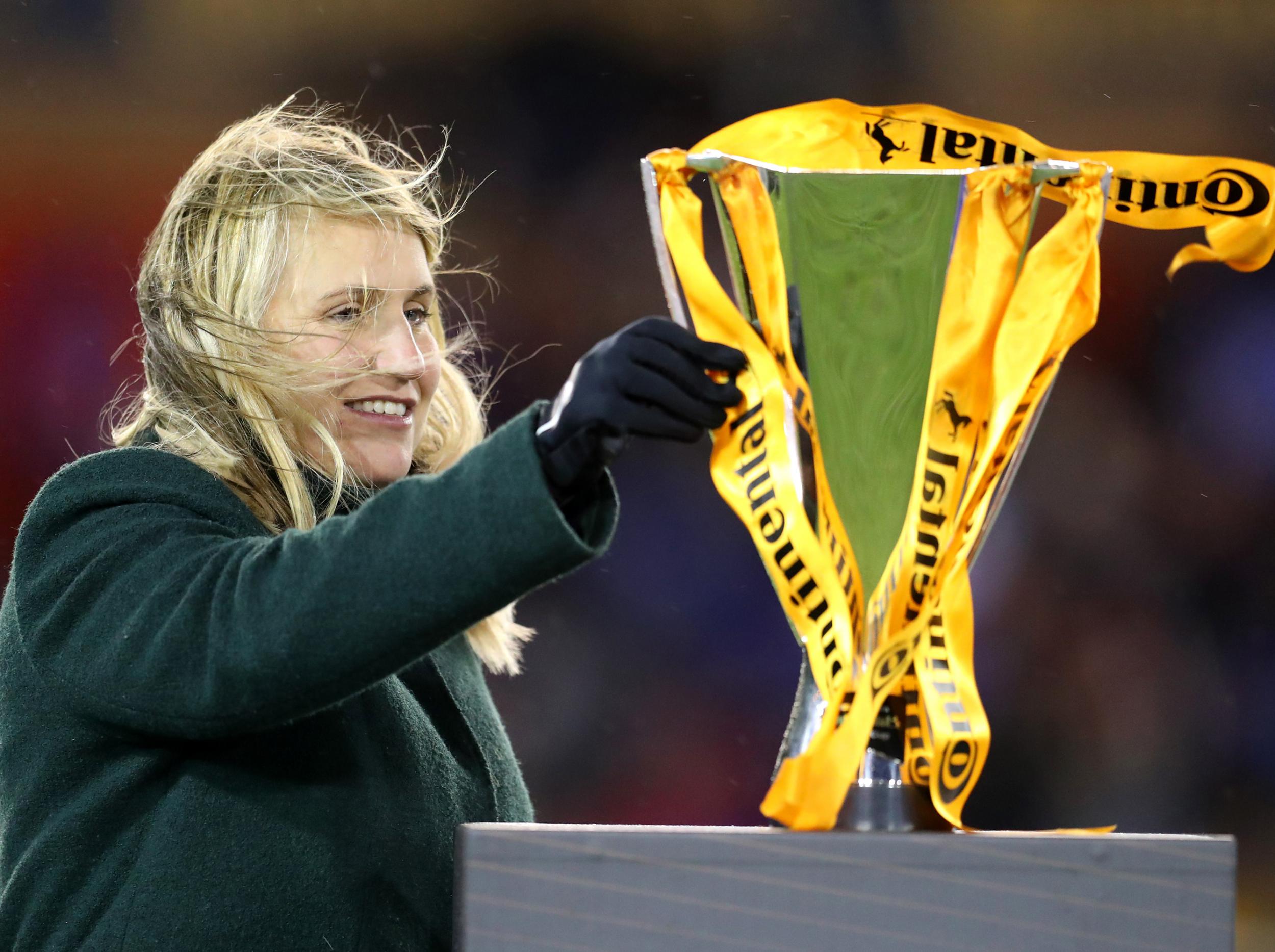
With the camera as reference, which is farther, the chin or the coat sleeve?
the chin

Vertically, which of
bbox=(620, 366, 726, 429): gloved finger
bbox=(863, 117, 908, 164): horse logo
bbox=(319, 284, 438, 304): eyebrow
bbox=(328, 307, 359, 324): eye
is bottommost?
bbox=(328, 307, 359, 324): eye

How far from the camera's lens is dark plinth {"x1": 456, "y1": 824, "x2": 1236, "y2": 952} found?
0.51 metres

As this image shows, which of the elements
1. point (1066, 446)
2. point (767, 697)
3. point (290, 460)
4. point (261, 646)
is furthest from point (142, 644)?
point (1066, 446)

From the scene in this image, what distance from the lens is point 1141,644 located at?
2.24 metres

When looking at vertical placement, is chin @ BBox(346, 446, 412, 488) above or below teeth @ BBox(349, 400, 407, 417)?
below

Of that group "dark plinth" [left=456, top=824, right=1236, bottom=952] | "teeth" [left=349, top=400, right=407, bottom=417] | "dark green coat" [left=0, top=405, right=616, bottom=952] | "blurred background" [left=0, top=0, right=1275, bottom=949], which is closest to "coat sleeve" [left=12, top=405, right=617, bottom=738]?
"dark green coat" [left=0, top=405, right=616, bottom=952]

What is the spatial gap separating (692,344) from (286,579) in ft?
0.67

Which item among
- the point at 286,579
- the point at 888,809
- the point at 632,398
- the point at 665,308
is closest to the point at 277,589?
the point at 286,579

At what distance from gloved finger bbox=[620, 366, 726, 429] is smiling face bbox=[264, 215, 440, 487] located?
1.05 ft

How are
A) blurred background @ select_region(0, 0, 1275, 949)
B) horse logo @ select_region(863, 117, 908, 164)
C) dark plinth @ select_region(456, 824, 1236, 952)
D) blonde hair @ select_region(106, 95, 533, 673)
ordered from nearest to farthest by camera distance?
dark plinth @ select_region(456, 824, 1236, 952), horse logo @ select_region(863, 117, 908, 164), blonde hair @ select_region(106, 95, 533, 673), blurred background @ select_region(0, 0, 1275, 949)

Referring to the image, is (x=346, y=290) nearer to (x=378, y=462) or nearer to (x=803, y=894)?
(x=378, y=462)

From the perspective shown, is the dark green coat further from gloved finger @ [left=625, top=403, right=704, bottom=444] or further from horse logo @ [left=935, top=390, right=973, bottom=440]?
horse logo @ [left=935, top=390, right=973, bottom=440]

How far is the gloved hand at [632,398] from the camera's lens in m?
0.58

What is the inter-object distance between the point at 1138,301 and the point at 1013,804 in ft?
2.83
